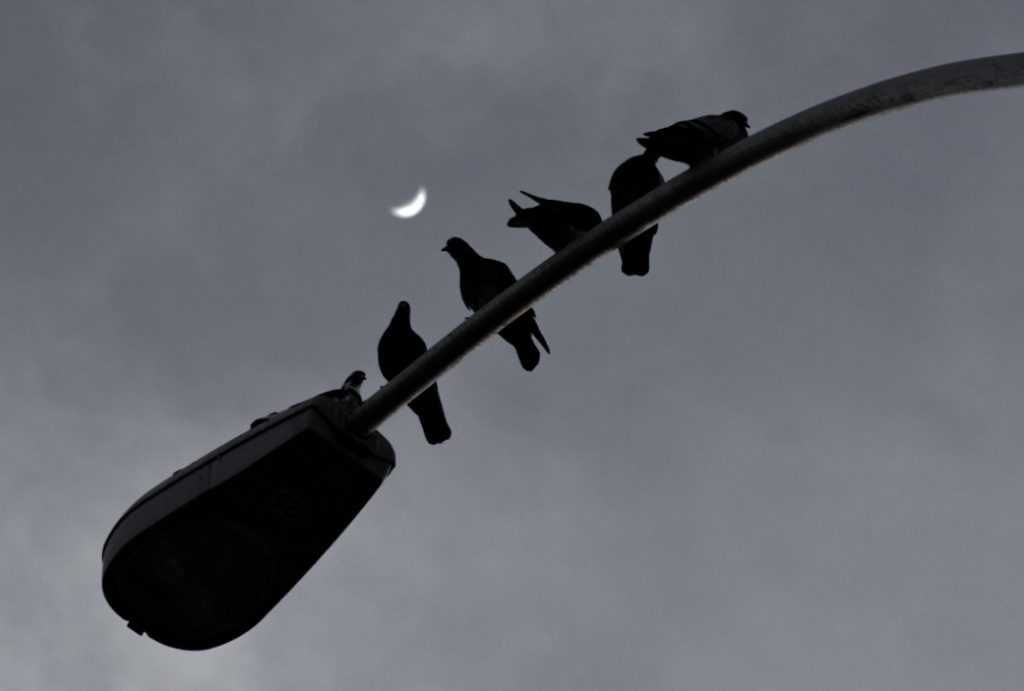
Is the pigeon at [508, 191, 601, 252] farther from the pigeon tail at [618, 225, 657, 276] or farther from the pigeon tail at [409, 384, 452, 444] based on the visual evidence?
the pigeon tail at [409, 384, 452, 444]

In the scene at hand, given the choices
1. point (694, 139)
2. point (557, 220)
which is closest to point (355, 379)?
point (557, 220)

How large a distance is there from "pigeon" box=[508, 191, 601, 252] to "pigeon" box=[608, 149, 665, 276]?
0.42ft

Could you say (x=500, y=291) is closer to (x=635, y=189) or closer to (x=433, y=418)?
(x=635, y=189)

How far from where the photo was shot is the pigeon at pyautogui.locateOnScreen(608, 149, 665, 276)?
504cm

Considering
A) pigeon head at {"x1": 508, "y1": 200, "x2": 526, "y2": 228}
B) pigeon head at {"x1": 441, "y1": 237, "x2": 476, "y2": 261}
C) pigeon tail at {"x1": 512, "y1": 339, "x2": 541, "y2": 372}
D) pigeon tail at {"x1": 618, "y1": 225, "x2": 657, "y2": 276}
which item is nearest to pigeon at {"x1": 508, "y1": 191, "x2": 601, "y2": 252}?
pigeon head at {"x1": 508, "y1": 200, "x2": 526, "y2": 228}

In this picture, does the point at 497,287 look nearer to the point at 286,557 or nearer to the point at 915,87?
the point at 286,557

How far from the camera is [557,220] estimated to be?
5172 mm

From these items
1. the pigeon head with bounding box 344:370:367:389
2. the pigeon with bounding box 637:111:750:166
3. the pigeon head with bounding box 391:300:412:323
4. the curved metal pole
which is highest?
the pigeon head with bounding box 391:300:412:323

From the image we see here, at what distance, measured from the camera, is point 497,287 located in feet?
19.5

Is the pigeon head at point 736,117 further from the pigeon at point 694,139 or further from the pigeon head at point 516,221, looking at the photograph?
the pigeon head at point 516,221

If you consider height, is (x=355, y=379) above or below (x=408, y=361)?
below

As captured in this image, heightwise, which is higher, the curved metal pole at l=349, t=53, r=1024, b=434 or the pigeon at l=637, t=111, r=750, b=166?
the pigeon at l=637, t=111, r=750, b=166

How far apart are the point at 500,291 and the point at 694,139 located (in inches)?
46.4

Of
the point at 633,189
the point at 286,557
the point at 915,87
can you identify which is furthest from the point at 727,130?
the point at 286,557
